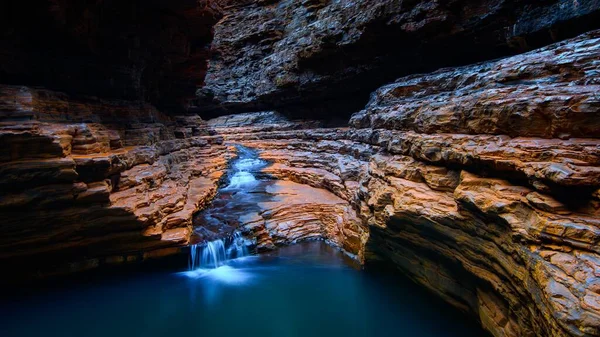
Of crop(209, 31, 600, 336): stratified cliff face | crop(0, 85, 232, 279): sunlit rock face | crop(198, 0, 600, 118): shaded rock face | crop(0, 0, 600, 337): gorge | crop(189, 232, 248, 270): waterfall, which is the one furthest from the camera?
crop(198, 0, 600, 118): shaded rock face

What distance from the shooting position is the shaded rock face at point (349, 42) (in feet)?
33.1

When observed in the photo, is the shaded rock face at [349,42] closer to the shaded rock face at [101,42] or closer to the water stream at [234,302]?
the shaded rock face at [101,42]

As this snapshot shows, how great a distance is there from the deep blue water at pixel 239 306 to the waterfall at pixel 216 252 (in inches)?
11.2

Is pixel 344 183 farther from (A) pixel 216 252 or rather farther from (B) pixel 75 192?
(B) pixel 75 192

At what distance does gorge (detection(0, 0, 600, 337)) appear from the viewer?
4.26 m

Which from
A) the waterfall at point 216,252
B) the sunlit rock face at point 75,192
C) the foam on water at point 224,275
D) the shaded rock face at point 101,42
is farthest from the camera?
the waterfall at point 216,252

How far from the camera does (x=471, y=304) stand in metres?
5.95

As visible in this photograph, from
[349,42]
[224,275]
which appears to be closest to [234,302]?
[224,275]

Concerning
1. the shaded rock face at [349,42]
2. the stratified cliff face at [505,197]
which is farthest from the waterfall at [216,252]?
the shaded rock face at [349,42]

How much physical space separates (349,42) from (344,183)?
7233 mm

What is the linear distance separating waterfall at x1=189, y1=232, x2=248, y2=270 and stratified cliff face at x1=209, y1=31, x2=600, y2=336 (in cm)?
370

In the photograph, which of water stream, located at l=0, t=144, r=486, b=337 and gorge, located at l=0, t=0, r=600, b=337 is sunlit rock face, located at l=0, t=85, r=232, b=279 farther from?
water stream, located at l=0, t=144, r=486, b=337

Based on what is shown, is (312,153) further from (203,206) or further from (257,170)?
(203,206)

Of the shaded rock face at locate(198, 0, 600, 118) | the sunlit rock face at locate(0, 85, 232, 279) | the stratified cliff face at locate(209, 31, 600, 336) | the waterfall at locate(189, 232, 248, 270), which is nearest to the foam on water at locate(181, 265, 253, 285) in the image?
the waterfall at locate(189, 232, 248, 270)
